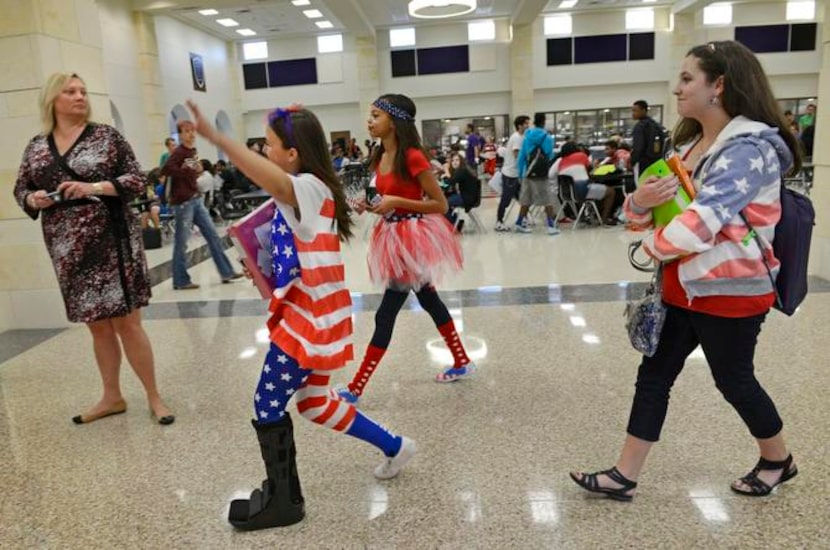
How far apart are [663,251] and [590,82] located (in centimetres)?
2115

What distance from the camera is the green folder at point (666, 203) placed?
1.84 meters

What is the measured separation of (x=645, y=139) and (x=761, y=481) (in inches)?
250

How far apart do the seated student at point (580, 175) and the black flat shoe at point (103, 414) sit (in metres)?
6.81

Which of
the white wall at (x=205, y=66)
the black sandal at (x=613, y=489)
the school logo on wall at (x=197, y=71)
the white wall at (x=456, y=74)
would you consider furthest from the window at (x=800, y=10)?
the black sandal at (x=613, y=489)

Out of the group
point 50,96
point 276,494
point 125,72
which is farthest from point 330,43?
point 276,494

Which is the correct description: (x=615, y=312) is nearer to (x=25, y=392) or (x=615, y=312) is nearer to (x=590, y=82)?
(x=25, y=392)

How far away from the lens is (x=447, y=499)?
88.5 inches

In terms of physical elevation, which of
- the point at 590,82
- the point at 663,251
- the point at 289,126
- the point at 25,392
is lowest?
the point at 25,392

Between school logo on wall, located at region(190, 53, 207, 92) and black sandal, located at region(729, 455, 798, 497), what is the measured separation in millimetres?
19597

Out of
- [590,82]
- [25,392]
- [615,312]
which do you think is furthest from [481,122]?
[25,392]

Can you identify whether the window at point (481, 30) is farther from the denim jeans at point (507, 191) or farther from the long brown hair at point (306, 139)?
the long brown hair at point (306, 139)

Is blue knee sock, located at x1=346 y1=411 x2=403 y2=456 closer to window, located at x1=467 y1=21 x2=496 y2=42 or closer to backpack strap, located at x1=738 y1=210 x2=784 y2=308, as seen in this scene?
backpack strap, located at x1=738 y1=210 x2=784 y2=308

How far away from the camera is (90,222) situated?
2.88 m

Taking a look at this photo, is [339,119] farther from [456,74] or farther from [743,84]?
[743,84]
